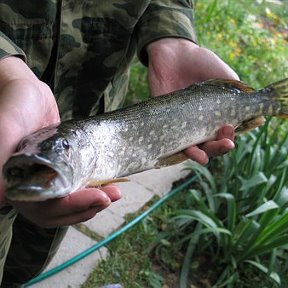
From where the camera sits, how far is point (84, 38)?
5.68 ft

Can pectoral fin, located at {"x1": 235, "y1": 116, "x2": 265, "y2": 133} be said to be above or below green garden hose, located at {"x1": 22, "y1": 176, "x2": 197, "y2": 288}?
above

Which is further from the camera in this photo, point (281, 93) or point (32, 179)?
point (281, 93)

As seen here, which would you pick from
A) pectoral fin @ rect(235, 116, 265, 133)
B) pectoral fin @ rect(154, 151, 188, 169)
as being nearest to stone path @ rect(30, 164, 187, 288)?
pectoral fin @ rect(154, 151, 188, 169)

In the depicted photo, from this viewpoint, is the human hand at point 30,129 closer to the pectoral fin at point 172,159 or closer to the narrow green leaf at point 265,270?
the pectoral fin at point 172,159

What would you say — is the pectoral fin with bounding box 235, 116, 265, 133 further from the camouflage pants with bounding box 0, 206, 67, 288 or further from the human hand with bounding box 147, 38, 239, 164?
the camouflage pants with bounding box 0, 206, 67, 288

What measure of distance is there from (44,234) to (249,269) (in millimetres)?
1252

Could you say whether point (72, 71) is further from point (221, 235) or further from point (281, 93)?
point (221, 235)

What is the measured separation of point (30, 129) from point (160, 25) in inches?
34.3

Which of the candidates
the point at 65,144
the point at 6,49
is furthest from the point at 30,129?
the point at 6,49

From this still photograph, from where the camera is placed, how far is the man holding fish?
133cm

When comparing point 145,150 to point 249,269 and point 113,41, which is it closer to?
point 113,41

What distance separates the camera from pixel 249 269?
8.91 feet

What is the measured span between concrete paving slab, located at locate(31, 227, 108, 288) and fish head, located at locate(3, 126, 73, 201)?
1191mm

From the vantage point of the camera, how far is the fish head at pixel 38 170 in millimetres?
1193
